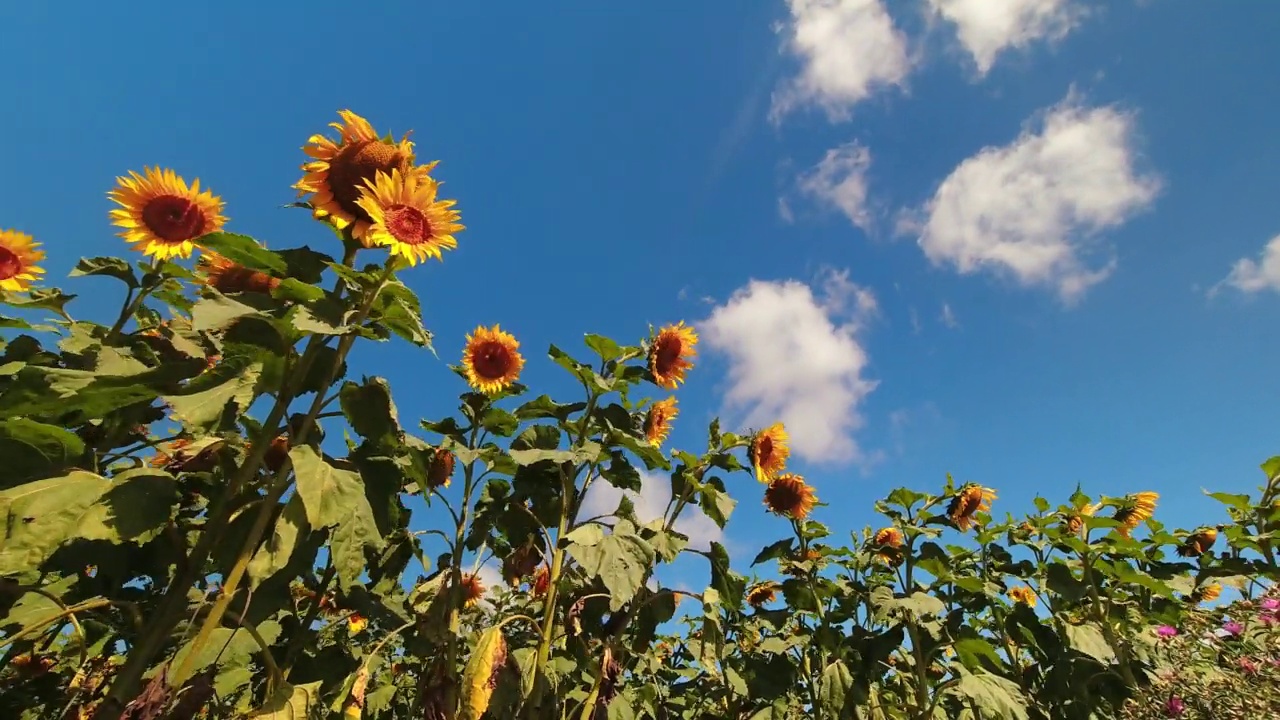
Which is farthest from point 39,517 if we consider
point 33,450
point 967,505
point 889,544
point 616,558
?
point 967,505

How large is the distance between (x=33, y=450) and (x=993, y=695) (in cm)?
368

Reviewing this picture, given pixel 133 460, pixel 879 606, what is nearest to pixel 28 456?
pixel 133 460

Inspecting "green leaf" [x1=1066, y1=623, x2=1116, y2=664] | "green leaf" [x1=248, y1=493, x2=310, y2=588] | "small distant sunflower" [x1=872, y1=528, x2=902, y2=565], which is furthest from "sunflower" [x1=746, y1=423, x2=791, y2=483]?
"green leaf" [x1=248, y1=493, x2=310, y2=588]

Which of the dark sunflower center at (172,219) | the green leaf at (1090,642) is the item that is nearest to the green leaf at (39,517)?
the dark sunflower center at (172,219)

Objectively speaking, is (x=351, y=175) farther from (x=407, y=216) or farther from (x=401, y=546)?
(x=401, y=546)

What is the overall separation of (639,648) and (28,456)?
2.52 metres

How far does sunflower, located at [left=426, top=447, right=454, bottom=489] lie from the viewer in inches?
119

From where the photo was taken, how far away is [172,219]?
2168mm

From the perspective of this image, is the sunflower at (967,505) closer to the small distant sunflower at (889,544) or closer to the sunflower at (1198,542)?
the small distant sunflower at (889,544)

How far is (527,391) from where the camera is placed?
348cm

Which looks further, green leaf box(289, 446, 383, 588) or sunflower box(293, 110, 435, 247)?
sunflower box(293, 110, 435, 247)

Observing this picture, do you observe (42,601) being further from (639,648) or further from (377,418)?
(639,648)

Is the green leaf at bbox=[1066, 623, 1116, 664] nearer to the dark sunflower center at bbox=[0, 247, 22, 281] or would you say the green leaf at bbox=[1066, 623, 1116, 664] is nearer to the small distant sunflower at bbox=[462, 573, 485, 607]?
the small distant sunflower at bbox=[462, 573, 485, 607]

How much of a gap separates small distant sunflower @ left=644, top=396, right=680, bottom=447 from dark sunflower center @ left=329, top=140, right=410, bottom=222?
6.48 ft
